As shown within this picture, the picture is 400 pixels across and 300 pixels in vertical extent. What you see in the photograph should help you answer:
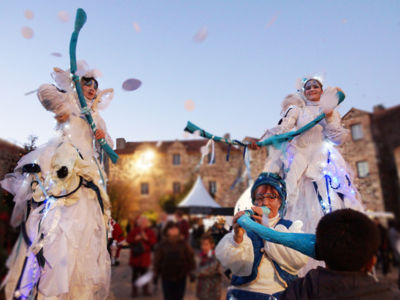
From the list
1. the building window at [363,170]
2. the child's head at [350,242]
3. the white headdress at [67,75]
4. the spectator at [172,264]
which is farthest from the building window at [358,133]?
the spectator at [172,264]

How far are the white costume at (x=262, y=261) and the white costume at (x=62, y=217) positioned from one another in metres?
0.97

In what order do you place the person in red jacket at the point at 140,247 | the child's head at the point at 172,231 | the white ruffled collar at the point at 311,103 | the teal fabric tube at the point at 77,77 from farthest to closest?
the person in red jacket at the point at 140,247 < the child's head at the point at 172,231 < the white ruffled collar at the point at 311,103 < the teal fabric tube at the point at 77,77

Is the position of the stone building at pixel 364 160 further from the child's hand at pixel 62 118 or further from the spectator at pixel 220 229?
the spectator at pixel 220 229

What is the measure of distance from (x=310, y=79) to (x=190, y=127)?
145cm

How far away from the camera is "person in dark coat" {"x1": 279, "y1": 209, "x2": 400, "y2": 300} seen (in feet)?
4.35

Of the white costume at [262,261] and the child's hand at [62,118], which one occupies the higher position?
the child's hand at [62,118]

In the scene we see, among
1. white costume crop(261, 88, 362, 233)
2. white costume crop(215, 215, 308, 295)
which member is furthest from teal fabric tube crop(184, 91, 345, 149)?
white costume crop(215, 215, 308, 295)

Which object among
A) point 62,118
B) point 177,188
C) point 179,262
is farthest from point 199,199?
point 177,188

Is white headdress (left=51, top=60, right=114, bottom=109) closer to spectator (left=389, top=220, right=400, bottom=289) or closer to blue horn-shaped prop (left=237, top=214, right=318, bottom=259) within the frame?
blue horn-shaped prop (left=237, top=214, right=318, bottom=259)

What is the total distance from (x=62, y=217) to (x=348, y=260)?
76.6 inches

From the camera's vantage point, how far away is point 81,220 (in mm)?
2533

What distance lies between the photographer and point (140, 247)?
21.8 feet

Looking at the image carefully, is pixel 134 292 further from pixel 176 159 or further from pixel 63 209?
pixel 176 159

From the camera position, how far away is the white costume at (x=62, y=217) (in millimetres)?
2264
